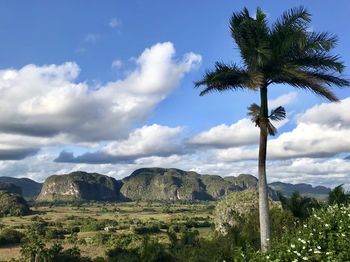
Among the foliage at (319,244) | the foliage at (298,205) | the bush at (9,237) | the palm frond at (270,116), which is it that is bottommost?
the bush at (9,237)

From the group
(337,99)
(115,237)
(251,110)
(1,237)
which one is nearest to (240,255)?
(251,110)

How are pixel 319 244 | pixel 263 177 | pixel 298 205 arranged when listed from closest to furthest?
pixel 319 244, pixel 263 177, pixel 298 205

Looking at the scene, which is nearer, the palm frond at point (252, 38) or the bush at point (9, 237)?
the palm frond at point (252, 38)

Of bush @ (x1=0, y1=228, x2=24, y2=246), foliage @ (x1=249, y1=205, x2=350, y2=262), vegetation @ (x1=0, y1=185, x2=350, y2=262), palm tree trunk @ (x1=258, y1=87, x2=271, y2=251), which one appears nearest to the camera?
foliage @ (x1=249, y1=205, x2=350, y2=262)

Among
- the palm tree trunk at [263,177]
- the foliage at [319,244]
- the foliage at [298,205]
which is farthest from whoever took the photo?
the foliage at [298,205]

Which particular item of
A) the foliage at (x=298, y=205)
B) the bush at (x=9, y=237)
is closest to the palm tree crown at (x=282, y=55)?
the foliage at (x=298, y=205)

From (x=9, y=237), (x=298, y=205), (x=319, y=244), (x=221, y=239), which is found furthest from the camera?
(x=9, y=237)

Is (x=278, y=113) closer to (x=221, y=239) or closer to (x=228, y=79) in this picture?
(x=228, y=79)

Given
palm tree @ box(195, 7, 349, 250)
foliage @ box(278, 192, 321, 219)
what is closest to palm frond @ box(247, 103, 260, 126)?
palm tree @ box(195, 7, 349, 250)

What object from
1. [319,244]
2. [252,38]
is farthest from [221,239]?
[319,244]

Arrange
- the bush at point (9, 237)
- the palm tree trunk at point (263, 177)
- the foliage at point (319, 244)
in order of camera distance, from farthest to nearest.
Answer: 1. the bush at point (9, 237)
2. the palm tree trunk at point (263, 177)
3. the foliage at point (319, 244)

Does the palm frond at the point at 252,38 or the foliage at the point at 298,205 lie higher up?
the palm frond at the point at 252,38

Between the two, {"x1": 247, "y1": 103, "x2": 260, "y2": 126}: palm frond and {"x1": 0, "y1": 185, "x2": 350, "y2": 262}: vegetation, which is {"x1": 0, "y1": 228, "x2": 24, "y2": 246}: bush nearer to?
{"x1": 0, "y1": 185, "x2": 350, "y2": 262}: vegetation

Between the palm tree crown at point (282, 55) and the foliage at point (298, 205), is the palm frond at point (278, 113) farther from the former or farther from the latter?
the foliage at point (298, 205)
